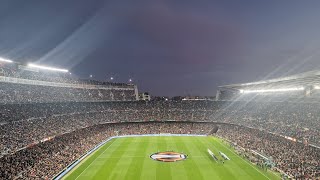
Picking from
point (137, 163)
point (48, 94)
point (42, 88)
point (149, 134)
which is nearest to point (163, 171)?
point (137, 163)

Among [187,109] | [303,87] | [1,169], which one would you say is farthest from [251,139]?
[1,169]

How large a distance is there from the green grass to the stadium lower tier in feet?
7.47

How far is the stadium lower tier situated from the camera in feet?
116

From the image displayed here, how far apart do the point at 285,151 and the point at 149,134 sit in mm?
38971

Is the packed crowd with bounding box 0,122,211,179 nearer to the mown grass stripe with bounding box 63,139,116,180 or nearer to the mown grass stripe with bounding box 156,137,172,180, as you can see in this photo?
the mown grass stripe with bounding box 63,139,116,180

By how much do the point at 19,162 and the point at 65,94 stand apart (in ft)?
124

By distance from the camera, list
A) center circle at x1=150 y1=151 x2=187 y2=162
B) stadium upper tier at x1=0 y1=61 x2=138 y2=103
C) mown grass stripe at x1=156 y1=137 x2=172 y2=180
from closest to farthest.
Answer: mown grass stripe at x1=156 y1=137 x2=172 y2=180 → center circle at x1=150 y1=151 x2=187 y2=162 → stadium upper tier at x1=0 y1=61 x2=138 y2=103

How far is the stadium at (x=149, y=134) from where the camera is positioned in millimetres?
39188

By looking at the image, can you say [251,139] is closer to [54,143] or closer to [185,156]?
[185,156]

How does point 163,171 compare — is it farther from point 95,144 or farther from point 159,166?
point 95,144

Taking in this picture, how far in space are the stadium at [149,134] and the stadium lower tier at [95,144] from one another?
6.0 inches

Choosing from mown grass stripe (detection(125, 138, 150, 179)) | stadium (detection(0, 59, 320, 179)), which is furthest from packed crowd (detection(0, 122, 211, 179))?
mown grass stripe (detection(125, 138, 150, 179))

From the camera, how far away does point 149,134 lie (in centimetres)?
7694

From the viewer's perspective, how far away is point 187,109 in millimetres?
94312
